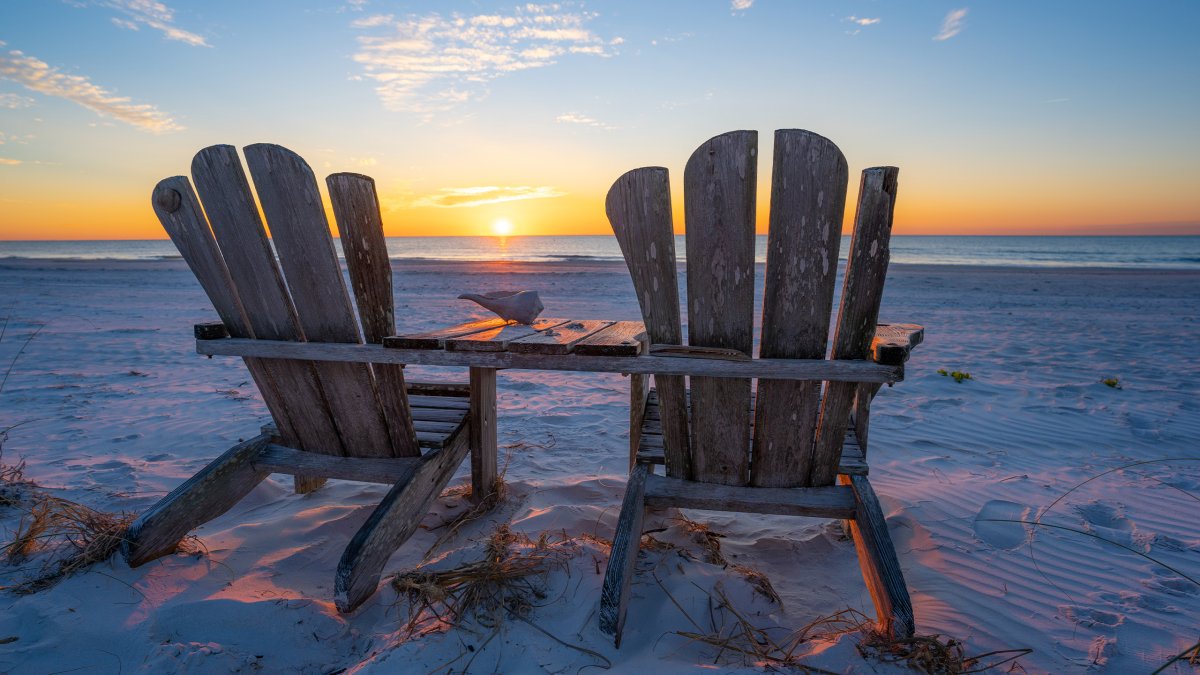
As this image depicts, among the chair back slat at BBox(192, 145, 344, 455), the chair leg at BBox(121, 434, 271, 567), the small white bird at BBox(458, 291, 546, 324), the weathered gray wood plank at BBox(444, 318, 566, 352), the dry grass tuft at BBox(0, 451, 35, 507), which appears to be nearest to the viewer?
the weathered gray wood plank at BBox(444, 318, 566, 352)

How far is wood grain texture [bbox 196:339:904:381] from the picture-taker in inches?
81.5

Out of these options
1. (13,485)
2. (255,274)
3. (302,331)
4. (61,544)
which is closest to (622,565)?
(302,331)

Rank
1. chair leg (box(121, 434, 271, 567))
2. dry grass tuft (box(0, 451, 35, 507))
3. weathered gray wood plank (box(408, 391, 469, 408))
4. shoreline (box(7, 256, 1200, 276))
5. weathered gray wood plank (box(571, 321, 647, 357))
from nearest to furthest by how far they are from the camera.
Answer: weathered gray wood plank (box(571, 321, 647, 357)), chair leg (box(121, 434, 271, 567)), dry grass tuft (box(0, 451, 35, 507)), weathered gray wood plank (box(408, 391, 469, 408)), shoreline (box(7, 256, 1200, 276))

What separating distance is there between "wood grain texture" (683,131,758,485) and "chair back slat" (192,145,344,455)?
1.75 m

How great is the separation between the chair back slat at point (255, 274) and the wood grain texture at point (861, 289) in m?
2.27

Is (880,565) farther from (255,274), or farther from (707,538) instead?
(255,274)

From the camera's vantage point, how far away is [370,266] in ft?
7.76

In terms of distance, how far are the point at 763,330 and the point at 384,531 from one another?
5.75ft

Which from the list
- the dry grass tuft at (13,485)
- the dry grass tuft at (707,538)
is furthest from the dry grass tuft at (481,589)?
the dry grass tuft at (13,485)

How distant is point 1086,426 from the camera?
4.54 m

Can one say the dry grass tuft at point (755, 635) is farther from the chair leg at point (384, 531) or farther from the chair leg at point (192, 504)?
the chair leg at point (192, 504)

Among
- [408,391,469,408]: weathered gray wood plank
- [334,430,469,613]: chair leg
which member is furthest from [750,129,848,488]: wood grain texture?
[408,391,469,408]: weathered gray wood plank

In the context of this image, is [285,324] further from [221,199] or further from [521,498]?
[521,498]

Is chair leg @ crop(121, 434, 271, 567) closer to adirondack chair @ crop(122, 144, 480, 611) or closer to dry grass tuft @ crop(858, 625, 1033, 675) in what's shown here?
adirondack chair @ crop(122, 144, 480, 611)
